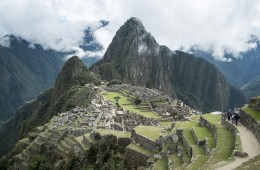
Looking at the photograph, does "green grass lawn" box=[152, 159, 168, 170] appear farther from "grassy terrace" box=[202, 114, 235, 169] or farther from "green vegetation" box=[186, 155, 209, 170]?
"grassy terrace" box=[202, 114, 235, 169]

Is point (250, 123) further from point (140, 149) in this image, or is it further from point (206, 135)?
point (140, 149)

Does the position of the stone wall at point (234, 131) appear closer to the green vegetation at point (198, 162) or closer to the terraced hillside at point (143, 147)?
the terraced hillside at point (143, 147)

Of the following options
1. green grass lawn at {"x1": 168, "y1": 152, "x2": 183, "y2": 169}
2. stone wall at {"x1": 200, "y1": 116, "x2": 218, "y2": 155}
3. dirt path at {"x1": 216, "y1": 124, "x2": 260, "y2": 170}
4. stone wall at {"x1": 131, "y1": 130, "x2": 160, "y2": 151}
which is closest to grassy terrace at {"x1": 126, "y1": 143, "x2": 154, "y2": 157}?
stone wall at {"x1": 131, "y1": 130, "x2": 160, "y2": 151}

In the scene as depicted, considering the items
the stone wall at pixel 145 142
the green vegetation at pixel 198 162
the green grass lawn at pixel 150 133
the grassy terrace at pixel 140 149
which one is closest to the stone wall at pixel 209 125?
the green grass lawn at pixel 150 133

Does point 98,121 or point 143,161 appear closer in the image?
point 143,161

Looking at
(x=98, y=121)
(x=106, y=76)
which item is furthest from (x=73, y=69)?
(x=98, y=121)

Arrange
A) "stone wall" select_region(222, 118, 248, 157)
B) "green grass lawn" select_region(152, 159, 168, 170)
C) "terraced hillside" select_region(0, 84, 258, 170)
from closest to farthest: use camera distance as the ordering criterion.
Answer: "stone wall" select_region(222, 118, 248, 157) < "terraced hillside" select_region(0, 84, 258, 170) < "green grass lawn" select_region(152, 159, 168, 170)

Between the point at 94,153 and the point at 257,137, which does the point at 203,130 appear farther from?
the point at 94,153
